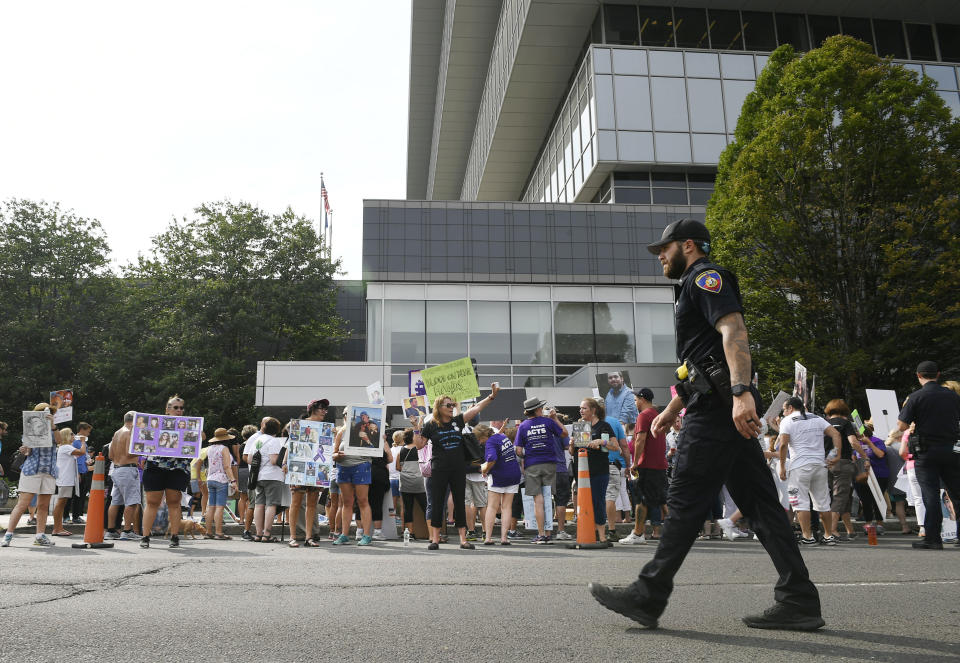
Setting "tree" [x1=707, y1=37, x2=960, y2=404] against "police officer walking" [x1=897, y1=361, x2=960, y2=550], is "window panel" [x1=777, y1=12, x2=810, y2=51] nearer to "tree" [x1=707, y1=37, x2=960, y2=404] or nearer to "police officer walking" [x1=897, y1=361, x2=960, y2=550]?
"tree" [x1=707, y1=37, x2=960, y2=404]

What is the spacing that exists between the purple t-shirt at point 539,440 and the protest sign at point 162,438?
4189 millimetres

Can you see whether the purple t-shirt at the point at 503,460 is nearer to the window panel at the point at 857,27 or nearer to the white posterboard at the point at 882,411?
the white posterboard at the point at 882,411

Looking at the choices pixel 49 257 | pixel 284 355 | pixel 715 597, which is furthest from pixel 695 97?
pixel 715 597

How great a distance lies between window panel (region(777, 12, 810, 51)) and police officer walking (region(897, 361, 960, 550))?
102 ft

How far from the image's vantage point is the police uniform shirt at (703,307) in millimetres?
4199

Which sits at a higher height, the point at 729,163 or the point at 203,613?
the point at 729,163

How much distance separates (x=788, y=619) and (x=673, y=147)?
105 feet

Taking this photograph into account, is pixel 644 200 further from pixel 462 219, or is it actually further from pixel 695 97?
pixel 462 219

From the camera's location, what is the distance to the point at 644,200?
1356 inches

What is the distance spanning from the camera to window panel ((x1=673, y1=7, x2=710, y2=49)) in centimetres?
3531

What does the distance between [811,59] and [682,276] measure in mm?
20598

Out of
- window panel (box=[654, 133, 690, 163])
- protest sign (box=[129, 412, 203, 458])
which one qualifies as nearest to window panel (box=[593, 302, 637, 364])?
window panel (box=[654, 133, 690, 163])

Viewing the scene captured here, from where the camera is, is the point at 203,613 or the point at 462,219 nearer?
the point at 203,613

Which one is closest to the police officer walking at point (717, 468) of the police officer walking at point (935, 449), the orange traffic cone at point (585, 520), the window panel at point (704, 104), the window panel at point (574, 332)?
the orange traffic cone at point (585, 520)
